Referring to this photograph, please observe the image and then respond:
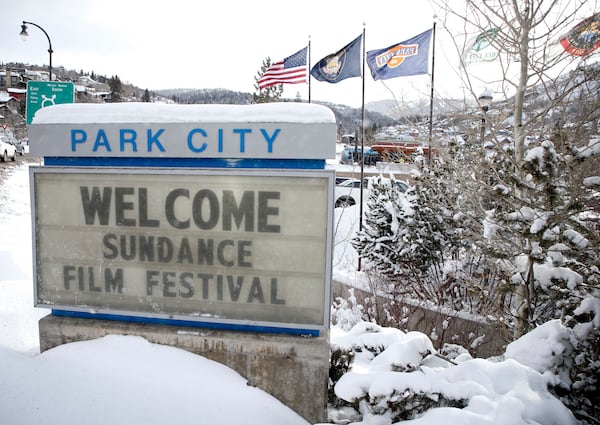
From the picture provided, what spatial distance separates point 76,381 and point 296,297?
1957mm

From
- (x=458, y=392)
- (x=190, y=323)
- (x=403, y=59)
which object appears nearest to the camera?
(x=458, y=392)

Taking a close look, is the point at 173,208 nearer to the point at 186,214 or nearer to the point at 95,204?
the point at 186,214

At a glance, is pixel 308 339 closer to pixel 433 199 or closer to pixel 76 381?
pixel 76 381

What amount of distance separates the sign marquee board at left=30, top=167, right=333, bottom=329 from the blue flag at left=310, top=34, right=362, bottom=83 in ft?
39.5

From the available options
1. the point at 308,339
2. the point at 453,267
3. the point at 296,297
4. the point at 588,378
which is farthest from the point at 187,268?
the point at 453,267

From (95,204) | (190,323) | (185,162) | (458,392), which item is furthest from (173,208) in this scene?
(458,392)

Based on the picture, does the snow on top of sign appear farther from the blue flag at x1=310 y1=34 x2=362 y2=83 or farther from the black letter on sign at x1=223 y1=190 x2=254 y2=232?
the blue flag at x1=310 y1=34 x2=362 y2=83

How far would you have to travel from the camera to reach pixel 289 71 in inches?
598

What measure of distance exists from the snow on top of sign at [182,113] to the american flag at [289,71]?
11.8m

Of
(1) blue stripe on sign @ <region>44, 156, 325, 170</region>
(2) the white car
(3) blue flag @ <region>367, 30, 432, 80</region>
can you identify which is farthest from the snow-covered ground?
(2) the white car

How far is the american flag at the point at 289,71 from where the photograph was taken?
49.1 ft

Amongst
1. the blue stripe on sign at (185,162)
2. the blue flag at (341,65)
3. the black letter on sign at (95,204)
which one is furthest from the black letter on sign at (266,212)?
the blue flag at (341,65)

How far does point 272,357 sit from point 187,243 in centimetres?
129

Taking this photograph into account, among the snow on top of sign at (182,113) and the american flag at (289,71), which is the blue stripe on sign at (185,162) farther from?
the american flag at (289,71)
